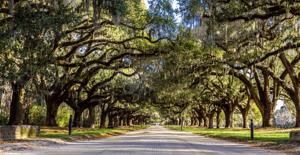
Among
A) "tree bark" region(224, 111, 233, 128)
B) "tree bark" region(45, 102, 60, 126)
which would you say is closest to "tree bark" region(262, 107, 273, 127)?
"tree bark" region(45, 102, 60, 126)

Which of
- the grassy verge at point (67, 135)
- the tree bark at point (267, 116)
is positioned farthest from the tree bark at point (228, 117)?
the grassy verge at point (67, 135)

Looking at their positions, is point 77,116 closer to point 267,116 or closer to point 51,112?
point 51,112

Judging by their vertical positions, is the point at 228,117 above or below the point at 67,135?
above

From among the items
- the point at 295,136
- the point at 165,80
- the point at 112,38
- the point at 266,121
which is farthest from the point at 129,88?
the point at 295,136

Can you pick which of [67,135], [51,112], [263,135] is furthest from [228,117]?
[67,135]

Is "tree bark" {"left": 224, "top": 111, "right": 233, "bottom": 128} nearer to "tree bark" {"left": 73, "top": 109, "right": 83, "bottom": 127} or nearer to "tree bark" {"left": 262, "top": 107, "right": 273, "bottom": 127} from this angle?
"tree bark" {"left": 262, "top": 107, "right": 273, "bottom": 127}

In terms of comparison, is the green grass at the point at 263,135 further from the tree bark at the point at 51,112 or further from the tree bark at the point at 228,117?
the tree bark at the point at 228,117

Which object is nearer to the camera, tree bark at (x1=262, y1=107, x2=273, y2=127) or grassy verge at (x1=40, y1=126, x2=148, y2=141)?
grassy verge at (x1=40, y1=126, x2=148, y2=141)

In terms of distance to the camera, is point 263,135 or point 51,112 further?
point 51,112

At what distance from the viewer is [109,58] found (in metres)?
31.1

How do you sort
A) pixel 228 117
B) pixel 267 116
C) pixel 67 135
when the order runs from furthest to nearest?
pixel 228 117 < pixel 267 116 < pixel 67 135

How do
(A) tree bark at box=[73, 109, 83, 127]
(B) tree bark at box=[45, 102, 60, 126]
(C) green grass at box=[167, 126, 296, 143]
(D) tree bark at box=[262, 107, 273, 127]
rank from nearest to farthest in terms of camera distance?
(C) green grass at box=[167, 126, 296, 143] → (B) tree bark at box=[45, 102, 60, 126] → (D) tree bark at box=[262, 107, 273, 127] → (A) tree bark at box=[73, 109, 83, 127]

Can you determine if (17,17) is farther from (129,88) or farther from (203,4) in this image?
(129,88)

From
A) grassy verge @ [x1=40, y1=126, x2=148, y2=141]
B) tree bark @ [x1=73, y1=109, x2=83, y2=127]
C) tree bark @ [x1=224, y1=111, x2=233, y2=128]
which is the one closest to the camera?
grassy verge @ [x1=40, y1=126, x2=148, y2=141]
